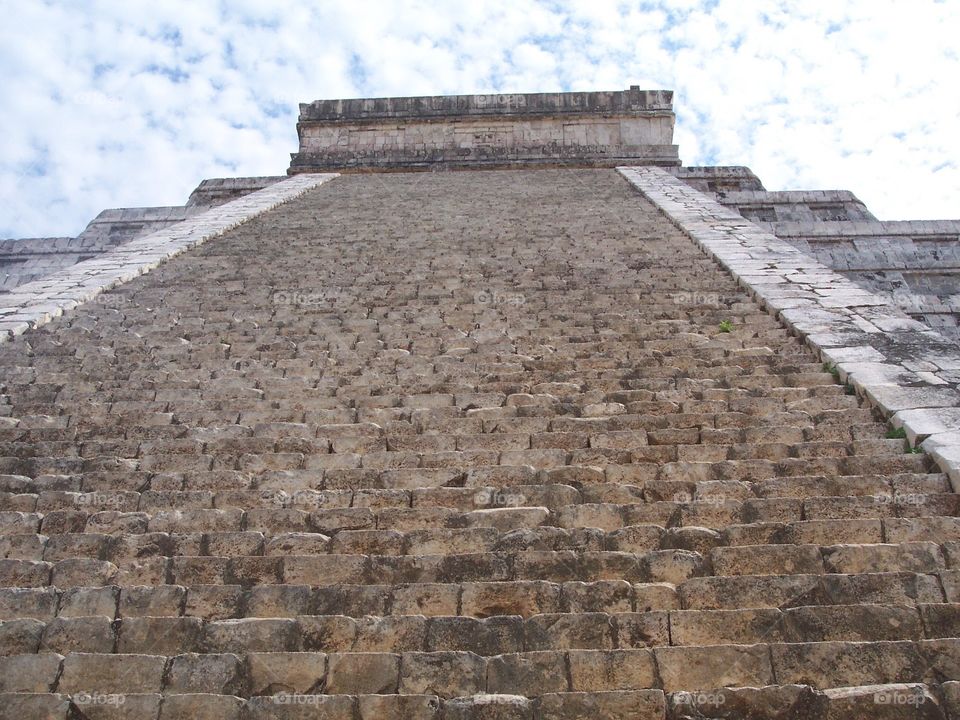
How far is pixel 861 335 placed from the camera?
517 cm

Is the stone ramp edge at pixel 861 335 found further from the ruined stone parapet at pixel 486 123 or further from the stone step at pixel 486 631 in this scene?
the ruined stone parapet at pixel 486 123

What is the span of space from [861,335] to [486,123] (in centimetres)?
1126

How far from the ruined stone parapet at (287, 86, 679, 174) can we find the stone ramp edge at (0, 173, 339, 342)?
443cm

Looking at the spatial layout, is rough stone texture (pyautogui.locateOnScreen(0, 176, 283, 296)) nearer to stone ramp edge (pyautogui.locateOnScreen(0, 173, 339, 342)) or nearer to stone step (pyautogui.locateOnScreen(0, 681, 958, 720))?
stone ramp edge (pyautogui.locateOnScreen(0, 173, 339, 342))

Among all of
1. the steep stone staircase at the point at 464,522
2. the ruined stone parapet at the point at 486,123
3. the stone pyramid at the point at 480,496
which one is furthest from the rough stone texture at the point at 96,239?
the steep stone staircase at the point at 464,522

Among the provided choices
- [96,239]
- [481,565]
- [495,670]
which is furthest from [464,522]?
[96,239]

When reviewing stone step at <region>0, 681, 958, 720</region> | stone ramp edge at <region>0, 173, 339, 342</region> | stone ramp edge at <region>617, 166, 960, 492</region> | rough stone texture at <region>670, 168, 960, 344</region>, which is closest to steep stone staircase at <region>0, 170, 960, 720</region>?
stone step at <region>0, 681, 958, 720</region>

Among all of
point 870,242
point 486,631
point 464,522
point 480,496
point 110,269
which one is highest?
point 870,242

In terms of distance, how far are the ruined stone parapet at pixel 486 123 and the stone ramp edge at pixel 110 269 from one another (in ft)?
14.5

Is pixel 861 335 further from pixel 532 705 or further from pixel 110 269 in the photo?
pixel 110 269

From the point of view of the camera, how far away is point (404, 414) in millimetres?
4488

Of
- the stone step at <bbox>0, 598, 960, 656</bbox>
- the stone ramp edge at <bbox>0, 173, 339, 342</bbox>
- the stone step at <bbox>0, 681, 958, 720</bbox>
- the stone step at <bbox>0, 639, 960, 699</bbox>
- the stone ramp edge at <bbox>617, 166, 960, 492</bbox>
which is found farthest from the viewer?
the stone ramp edge at <bbox>0, 173, 339, 342</bbox>

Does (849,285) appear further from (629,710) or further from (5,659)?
(5,659)

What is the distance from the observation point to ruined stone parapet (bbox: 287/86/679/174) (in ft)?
49.8
